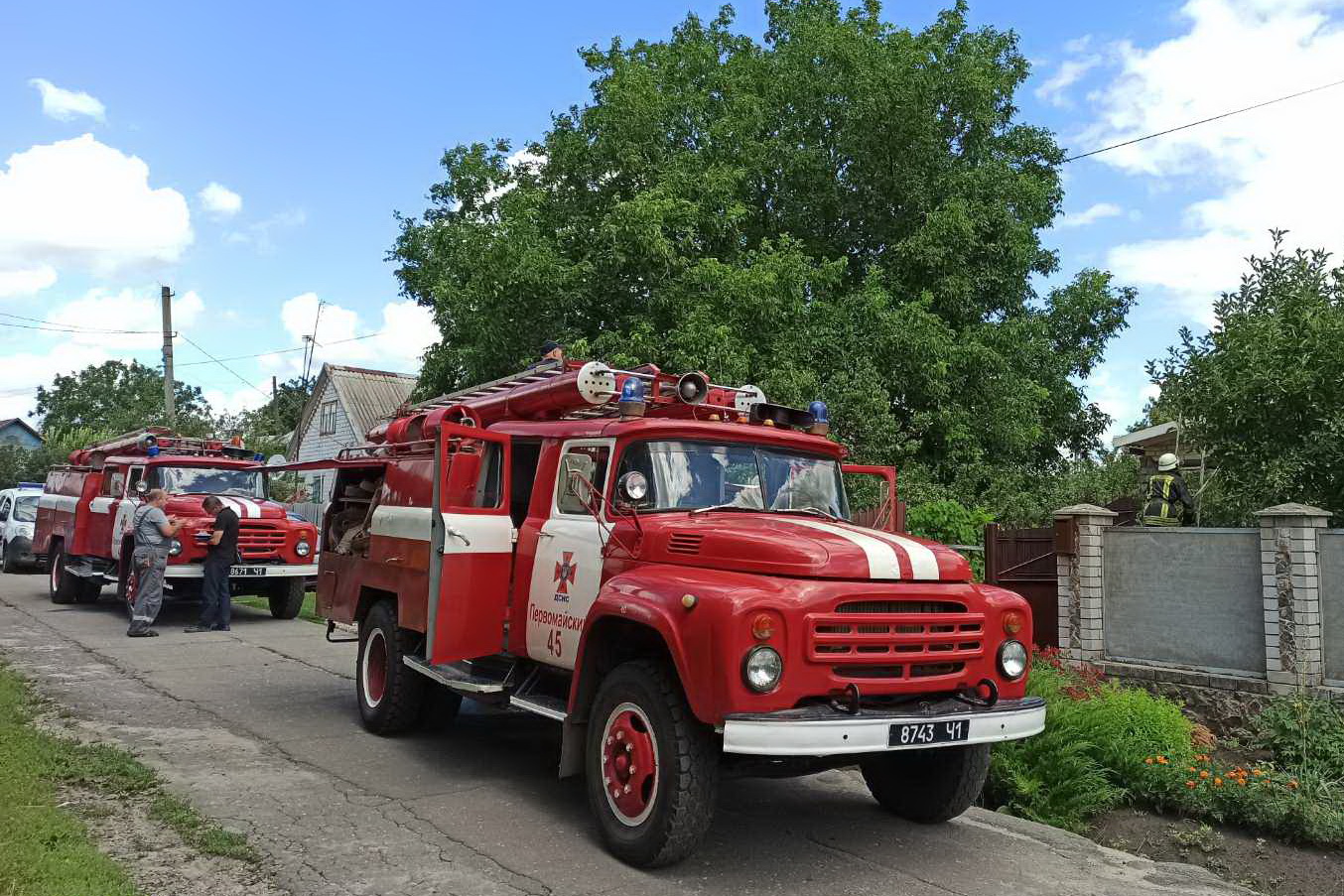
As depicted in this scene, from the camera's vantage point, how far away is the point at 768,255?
1761 centimetres

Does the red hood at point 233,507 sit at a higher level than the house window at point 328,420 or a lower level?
lower

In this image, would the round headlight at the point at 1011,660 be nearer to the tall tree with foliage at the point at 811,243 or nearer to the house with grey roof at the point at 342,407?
the tall tree with foliage at the point at 811,243

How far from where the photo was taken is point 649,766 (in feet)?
16.2

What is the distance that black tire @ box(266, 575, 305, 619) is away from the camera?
14773 millimetres

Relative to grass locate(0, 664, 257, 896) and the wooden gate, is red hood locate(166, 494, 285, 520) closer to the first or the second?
grass locate(0, 664, 257, 896)

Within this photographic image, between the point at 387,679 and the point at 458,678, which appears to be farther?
the point at 387,679

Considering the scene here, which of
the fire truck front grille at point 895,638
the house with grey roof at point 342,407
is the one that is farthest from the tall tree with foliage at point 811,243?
the house with grey roof at point 342,407

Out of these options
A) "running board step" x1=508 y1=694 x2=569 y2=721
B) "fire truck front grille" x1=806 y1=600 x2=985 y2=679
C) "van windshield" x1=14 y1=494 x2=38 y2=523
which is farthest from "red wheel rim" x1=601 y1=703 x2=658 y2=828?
"van windshield" x1=14 y1=494 x2=38 y2=523

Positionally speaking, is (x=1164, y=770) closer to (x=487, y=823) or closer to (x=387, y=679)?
(x=487, y=823)

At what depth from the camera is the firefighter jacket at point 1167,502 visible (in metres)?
9.47

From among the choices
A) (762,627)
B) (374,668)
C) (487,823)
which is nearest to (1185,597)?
(762,627)

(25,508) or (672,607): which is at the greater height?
(25,508)

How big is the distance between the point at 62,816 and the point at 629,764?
2.95 m

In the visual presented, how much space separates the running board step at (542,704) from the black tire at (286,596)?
9522 mm
